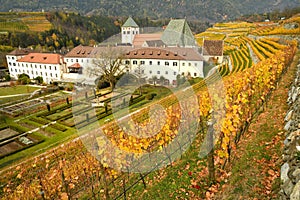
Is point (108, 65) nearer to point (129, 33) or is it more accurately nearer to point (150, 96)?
point (150, 96)

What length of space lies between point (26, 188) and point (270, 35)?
42.2m

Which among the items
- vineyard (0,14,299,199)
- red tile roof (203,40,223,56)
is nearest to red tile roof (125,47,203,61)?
red tile roof (203,40,223,56)

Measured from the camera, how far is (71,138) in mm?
18438

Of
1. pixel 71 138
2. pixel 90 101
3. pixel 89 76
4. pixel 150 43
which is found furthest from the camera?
pixel 150 43

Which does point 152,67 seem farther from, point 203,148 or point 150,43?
point 203,148

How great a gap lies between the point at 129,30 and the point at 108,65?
3140 centimetres

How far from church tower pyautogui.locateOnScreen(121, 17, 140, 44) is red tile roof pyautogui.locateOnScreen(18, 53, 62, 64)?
23668 mm

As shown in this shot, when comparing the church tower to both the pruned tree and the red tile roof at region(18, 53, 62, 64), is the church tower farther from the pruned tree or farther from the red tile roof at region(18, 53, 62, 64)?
the pruned tree

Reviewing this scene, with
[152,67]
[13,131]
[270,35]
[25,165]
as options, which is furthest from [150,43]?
[25,165]

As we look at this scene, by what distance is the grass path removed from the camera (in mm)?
5711

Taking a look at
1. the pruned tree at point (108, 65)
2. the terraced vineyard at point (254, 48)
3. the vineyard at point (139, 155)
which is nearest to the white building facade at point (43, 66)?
the pruned tree at point (108, 65)

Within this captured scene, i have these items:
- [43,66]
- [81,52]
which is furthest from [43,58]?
[81,52]

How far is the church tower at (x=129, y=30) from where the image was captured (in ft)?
202

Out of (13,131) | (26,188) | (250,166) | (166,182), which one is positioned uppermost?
(250,166)
